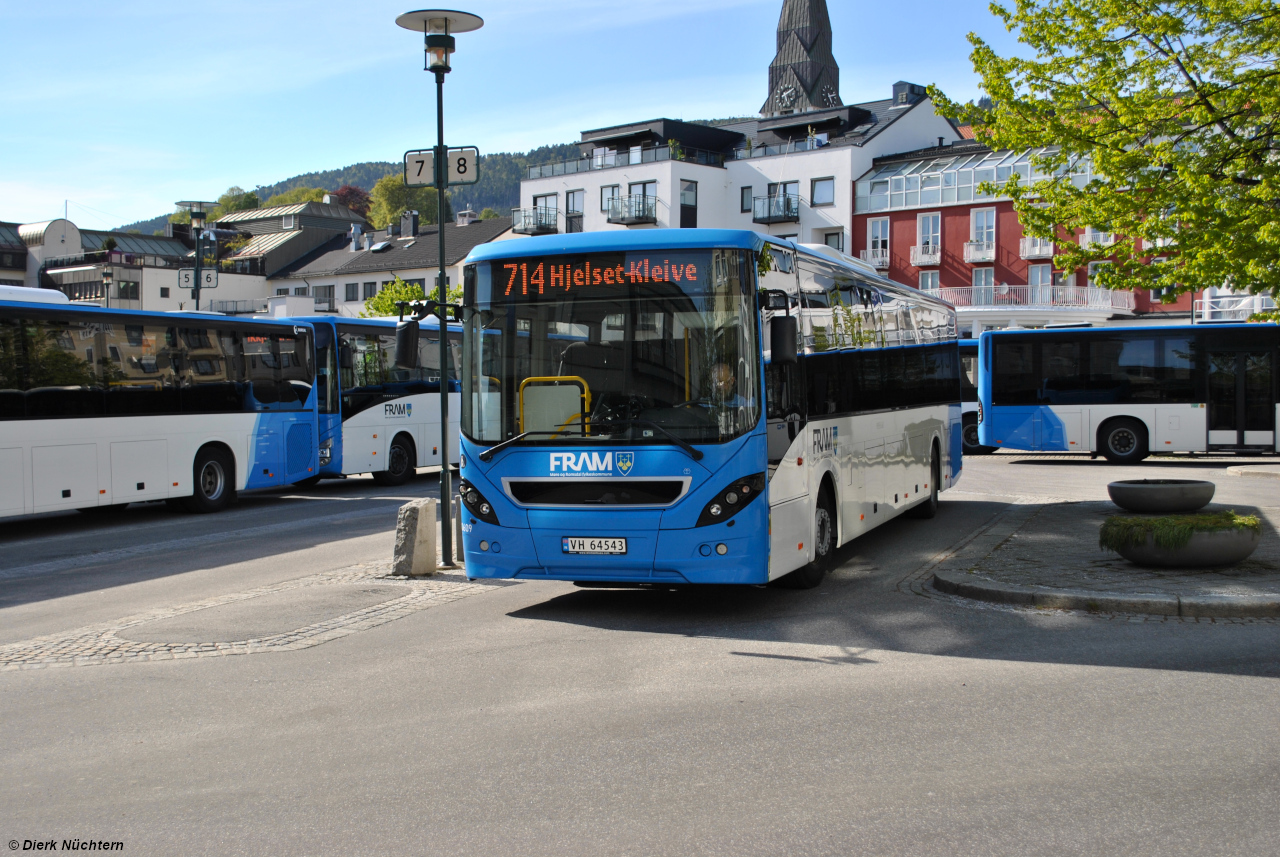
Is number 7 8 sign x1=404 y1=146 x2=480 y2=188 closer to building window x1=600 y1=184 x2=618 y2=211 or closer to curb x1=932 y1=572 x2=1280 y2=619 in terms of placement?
curb x1=932 y1=572 x2=1280 y2=619

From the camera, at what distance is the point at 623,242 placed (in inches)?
357

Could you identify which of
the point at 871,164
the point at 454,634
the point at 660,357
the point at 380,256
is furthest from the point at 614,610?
the point at 380,256

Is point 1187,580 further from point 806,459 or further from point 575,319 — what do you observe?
point 575,319

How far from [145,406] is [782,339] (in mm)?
12230

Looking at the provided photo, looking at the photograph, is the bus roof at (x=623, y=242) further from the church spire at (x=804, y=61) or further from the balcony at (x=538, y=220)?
the church spire at (x=804, y=61)

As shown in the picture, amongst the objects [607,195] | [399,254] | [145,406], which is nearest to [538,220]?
[607,195]

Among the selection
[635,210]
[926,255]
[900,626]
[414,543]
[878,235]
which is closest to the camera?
[900,626]

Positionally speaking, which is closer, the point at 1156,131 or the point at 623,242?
the point at 623,242

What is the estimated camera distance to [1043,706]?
252 inches

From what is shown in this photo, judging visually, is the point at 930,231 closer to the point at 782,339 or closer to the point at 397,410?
the point at 397,410

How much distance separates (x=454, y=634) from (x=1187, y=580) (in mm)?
5950

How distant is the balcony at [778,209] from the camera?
2847 inches

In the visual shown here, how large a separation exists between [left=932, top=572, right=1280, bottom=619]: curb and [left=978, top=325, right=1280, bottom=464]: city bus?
18807 mm

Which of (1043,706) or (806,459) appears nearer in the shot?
(1043,706)
